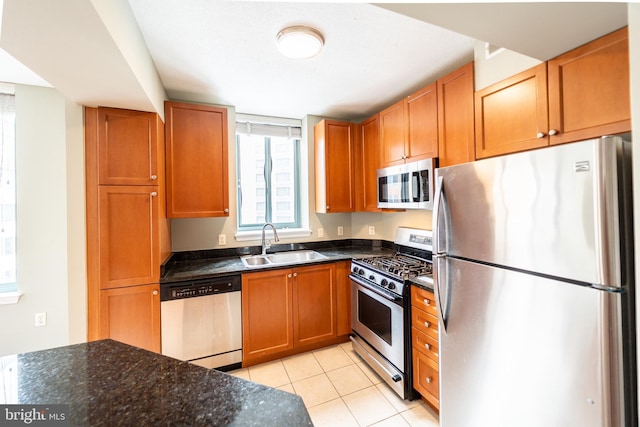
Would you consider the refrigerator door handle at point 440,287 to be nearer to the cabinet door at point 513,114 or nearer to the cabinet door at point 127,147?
the cabinet door at point 513,114

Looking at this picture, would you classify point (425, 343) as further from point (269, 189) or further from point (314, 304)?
point (269, 189)

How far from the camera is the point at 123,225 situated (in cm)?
190

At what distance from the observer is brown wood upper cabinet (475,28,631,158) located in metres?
1.11

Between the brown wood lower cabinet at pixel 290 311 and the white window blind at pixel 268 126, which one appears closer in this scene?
the brown wood lower cabinet at pixel 290 311

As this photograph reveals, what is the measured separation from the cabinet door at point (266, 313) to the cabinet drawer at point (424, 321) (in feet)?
3.67

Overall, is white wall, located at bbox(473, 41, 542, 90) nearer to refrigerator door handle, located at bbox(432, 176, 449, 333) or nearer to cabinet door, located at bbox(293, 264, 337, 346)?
refrigerator door handle, located at bbox(432, 176, 449, 333)

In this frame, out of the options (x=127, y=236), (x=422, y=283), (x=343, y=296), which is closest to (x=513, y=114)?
(x=422, y=283)

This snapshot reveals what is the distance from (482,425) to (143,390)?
154 cm

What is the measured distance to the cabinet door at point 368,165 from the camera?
273 cm

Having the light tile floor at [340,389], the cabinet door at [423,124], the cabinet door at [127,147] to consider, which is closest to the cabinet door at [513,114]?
the cabinet door at [423,124]

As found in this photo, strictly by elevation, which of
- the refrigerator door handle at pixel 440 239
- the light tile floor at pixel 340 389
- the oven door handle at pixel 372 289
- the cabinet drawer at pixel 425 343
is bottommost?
the light tile floor at pixel 340 389

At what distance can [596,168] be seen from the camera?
2.93ft

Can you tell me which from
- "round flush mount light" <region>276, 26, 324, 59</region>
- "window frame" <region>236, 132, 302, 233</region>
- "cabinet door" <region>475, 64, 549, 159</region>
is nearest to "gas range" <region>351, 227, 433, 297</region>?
"cabinet door" <region>475, 64, 549, 159</region>

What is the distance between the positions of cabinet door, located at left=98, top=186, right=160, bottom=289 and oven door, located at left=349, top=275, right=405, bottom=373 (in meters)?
1.71
